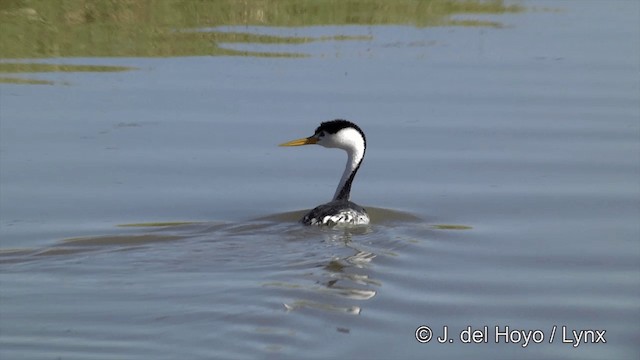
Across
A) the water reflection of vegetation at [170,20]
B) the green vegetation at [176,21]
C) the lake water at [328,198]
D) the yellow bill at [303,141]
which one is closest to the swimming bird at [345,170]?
the yellow bill at [303,141]

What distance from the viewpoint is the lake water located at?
10453 millimetres

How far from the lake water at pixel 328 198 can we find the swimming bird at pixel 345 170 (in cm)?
18

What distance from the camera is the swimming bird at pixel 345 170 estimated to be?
13.7m

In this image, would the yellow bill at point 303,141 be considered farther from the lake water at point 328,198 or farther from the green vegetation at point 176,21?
the green vegetation at point 176,21

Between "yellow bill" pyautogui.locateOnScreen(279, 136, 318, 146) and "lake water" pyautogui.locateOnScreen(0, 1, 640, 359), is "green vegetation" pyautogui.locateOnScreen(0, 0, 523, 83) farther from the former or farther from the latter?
"yellow bill" pyautogui.locateOnScreen(279, 136, 318, 146)

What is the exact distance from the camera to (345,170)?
588 inches

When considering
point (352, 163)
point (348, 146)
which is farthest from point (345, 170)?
point (348, 146)

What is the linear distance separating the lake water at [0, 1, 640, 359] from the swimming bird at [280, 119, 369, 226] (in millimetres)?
182

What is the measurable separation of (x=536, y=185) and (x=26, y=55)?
26.9 ft

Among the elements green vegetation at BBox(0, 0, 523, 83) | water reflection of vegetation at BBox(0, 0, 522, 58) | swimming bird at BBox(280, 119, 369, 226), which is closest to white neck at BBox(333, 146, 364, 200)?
swimming bird at BBox(280, 119, 369, 226)

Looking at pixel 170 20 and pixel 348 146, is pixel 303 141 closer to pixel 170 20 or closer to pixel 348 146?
pixel 348 146

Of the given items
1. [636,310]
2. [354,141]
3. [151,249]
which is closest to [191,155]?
[354,141]

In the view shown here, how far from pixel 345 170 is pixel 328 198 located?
34 cm

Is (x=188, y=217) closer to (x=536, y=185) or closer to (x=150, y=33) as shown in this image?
(x=536, y=185)
